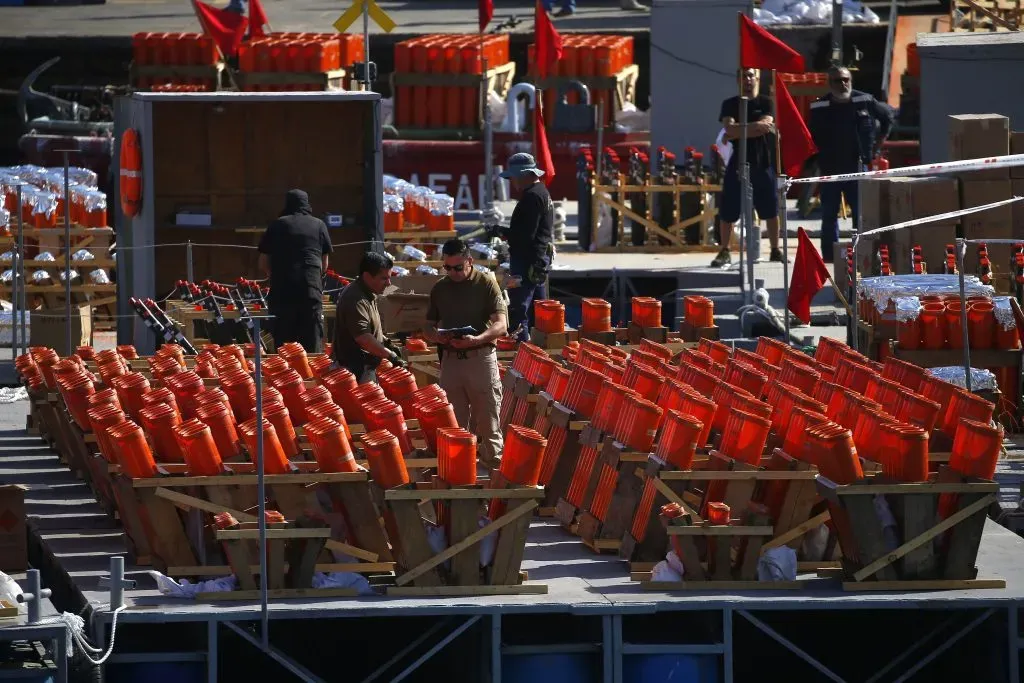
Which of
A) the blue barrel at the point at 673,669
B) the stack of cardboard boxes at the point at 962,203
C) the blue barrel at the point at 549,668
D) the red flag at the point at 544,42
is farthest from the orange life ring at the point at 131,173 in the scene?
the blue barrel at the point at 673,669

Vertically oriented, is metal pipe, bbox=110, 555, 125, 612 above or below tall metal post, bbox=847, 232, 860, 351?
below

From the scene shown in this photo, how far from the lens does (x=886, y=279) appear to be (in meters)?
18.3

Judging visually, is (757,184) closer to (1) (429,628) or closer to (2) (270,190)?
(2) (270,190)

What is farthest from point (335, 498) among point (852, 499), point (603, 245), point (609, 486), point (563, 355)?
point (603, 245)

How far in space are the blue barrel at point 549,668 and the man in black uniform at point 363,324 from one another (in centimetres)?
367

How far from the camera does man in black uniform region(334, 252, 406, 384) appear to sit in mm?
15719

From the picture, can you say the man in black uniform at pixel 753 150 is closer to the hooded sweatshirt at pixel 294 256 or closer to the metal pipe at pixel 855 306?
the metal pipe at pixel 855 306

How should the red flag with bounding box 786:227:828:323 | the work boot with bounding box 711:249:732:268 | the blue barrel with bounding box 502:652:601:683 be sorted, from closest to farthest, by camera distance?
1. the blue barrel with bounding box 502:652:601:683
2. the red flag with bounding box 786:227:828:323
3. the work boot with bounding box 711:249:732:268

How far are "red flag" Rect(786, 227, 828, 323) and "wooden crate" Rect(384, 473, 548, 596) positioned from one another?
650 centimetres

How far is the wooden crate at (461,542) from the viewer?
12.5 meters

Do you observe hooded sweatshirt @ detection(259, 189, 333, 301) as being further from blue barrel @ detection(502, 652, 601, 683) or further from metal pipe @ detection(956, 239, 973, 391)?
blue barrel @ detection(502, 652, 601, 683)

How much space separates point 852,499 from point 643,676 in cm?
150

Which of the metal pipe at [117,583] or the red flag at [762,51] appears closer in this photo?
the metal pipe at [117,583]

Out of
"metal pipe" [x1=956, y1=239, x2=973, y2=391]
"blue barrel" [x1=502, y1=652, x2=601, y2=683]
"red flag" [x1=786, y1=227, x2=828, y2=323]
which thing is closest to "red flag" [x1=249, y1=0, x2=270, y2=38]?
"red flag" [x1=786, y1=227, x2=828, y2=323]
